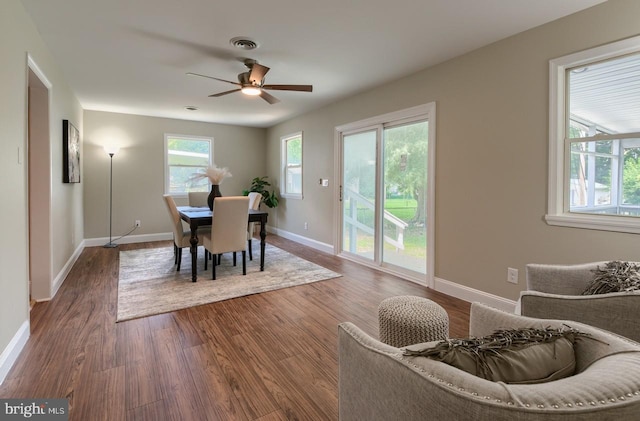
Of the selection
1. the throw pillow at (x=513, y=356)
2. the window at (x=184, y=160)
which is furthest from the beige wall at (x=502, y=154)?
the window at (x=184, y=160)

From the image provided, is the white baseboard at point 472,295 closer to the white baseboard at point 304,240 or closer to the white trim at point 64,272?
the white baseboard at point 304,240

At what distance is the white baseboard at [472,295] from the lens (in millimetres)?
2783

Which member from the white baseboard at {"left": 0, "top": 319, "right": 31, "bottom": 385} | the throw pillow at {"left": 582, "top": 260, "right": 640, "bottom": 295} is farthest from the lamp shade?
the throw pillow at {"left": 582, "top": 260, "right": 640, "bottom": 295}

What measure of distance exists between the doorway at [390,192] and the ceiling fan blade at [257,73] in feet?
5.48

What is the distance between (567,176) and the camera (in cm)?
245

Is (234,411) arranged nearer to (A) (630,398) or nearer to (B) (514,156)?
(A) (630,398)

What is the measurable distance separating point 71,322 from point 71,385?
1.04 metres

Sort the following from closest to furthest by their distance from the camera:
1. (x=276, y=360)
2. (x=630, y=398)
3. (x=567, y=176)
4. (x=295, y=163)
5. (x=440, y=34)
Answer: (x=630, y=398), (x=276, y=360), (x=567, y=176), (x=440, y=34), (x=295, y=163)

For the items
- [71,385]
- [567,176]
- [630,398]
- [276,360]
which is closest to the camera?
[630,398]

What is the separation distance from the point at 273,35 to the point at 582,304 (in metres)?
2.86

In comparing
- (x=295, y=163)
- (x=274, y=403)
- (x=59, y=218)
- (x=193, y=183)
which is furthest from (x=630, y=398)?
(x=193, y=183)

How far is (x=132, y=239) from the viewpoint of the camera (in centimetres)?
596

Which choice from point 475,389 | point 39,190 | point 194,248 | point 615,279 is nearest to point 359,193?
point 194,248

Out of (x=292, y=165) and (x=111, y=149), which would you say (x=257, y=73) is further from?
(x=111, y=149)
